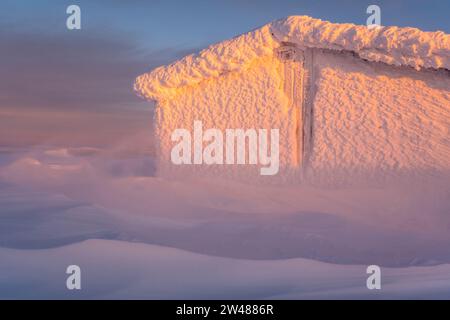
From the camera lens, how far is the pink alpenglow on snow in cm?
665

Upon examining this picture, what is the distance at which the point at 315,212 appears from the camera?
6.61m

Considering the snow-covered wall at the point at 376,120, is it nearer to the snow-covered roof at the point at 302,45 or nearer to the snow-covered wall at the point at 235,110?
the snow-covered roof at the point at 302,45

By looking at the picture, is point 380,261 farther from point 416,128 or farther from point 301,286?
point 416,128

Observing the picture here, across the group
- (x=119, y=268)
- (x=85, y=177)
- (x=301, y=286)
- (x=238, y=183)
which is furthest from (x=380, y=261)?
(x=85, y=177)

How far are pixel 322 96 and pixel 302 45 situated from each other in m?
0.79

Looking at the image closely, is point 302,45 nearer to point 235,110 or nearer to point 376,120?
point 235,110

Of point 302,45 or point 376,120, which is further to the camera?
point 302,45

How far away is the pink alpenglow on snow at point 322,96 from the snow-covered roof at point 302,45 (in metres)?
0.01

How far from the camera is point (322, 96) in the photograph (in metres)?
7.21

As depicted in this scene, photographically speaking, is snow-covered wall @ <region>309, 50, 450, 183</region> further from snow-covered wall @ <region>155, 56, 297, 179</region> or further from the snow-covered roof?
snow-covered wall @ <region>155, 56, 297, 179</region>

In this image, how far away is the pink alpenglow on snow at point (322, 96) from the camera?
21.8 ft

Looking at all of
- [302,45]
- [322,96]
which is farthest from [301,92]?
[302,45]

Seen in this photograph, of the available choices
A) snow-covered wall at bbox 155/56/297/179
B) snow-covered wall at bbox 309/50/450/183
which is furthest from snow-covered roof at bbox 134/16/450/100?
snow-covered wall at bbox 309/50/450/183

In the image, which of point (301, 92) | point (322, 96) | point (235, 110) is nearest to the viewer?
point (322, 96)
